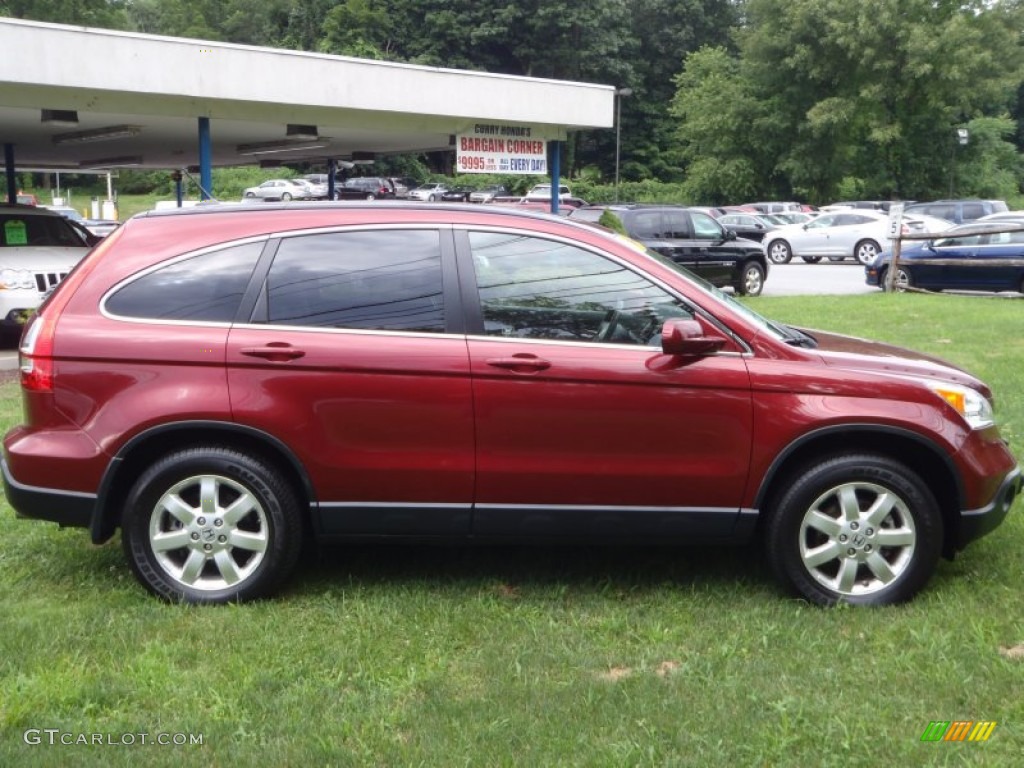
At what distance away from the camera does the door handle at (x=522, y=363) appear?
165 inches

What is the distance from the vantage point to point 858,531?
424 cm

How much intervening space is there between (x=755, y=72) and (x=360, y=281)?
169 ft

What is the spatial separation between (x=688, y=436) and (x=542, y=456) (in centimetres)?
61

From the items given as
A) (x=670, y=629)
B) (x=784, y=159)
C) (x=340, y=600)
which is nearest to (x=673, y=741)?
(x=670, y=629)

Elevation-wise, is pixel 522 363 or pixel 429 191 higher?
pixel 429 191

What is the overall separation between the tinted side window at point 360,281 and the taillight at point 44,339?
2.79 ft

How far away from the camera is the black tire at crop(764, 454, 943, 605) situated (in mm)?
4207

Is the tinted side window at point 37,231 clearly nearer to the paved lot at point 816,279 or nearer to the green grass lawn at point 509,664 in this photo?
the green grass lawn at point 509,664

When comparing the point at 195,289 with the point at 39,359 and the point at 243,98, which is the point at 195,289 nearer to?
the point at 39,359

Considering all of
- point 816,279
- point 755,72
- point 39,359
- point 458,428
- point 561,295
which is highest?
point 755,72

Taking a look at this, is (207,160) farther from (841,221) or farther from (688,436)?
(841,221)

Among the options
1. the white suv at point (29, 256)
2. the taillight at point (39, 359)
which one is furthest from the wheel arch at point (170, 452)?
the white suv at point (29, 256)

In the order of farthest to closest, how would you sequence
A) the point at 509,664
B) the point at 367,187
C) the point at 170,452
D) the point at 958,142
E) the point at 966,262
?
the point at 958,142 < the point at 367,187 < the point at 966,262 < the point at 170,452 < the point at 509,664

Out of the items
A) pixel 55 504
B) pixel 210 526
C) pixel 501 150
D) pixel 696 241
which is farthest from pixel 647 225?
pixel 55 504
